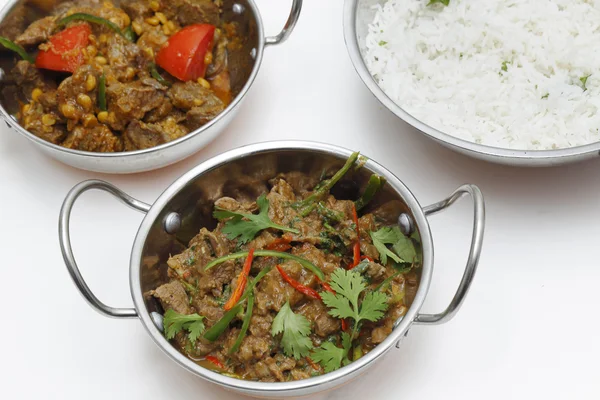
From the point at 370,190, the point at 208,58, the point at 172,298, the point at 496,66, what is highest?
the point at 496,66

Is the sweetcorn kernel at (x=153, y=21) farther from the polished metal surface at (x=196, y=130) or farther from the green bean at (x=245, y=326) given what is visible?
the green bean at (x=245, y=326)

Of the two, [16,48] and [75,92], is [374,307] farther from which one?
[16,48]

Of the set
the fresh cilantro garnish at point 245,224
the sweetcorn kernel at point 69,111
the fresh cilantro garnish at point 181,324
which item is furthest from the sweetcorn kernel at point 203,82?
the fresh cilantro garnish at point 181,324

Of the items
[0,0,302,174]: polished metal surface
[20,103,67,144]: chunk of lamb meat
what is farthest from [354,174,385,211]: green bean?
[20,103,67,144]: chunk of lamb meat

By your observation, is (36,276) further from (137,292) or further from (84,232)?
(137,292)

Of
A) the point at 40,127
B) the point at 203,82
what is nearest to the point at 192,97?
the point at 203,82

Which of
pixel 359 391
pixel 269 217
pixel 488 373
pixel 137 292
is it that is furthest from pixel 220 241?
pixel 488 373
